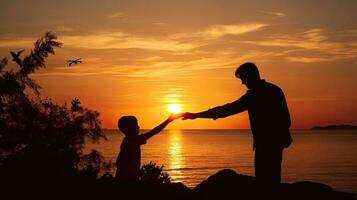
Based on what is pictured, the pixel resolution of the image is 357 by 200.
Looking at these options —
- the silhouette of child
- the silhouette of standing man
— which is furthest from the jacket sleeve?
the silhouette of child

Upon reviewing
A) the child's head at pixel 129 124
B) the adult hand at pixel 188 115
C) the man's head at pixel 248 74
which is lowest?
the child's head at pixel 129 124

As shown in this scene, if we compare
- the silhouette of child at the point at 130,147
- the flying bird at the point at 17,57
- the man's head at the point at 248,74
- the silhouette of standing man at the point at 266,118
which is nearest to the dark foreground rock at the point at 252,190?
the silhouette of standing man at the point at 266,118

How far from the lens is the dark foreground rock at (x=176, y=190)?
831cm

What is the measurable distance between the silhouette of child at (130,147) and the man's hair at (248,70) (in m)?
2.03

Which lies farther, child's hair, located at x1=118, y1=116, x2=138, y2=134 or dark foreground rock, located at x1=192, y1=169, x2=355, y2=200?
child's hair, located at x1=118, y1=116, x2=138, y2=134

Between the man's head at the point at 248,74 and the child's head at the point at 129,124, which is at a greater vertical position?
the man's head at the point at 248,74

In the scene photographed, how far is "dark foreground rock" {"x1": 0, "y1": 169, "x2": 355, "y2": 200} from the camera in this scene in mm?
8312

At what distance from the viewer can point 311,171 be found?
63.3m

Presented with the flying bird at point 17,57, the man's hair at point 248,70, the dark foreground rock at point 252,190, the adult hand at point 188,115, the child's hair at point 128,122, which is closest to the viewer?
the man's hair at point 248,70

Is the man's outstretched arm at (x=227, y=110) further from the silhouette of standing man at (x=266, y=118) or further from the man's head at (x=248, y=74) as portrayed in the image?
the man's head at (x=248, y=74)

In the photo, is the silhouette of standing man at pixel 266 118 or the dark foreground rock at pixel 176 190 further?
the dark foreground rock at pixel 176 190

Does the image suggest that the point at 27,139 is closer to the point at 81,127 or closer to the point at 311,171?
the point at 81,127

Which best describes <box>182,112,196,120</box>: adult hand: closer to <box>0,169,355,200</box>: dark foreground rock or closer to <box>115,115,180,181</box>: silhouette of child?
<box>115,115,180,181</box>: silhouette of child

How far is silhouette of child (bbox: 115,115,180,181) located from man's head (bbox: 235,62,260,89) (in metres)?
1.98
